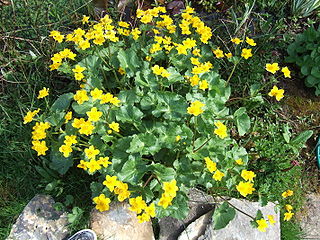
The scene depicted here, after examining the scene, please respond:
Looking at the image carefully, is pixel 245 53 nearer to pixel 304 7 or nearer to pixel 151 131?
pixel 151 131

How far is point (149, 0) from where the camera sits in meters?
3.48

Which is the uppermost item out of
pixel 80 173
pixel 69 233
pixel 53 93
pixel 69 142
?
pixel 69 142

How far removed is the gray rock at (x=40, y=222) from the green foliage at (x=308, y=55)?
2330mm

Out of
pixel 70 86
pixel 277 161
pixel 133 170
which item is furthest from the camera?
pixel 70 86

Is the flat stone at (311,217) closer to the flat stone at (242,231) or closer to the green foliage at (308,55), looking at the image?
the flat stone at (242,231)

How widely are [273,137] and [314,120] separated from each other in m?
0.51

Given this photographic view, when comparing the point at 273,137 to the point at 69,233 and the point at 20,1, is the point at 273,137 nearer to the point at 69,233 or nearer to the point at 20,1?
the point at 69,233

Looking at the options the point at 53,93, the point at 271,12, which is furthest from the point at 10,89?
the point at 271,12

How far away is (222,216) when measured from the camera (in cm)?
231

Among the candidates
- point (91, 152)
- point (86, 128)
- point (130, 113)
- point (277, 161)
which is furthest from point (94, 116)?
point (277, 161)

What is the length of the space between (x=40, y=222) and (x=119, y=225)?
58 centimetres

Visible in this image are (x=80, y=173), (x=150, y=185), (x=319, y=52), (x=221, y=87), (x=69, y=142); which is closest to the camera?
(x=69, y=142)

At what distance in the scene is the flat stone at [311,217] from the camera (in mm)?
2865

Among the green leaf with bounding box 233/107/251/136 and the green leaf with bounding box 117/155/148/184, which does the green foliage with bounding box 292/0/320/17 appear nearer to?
the green leaf with bounding box 233/107/251/136
